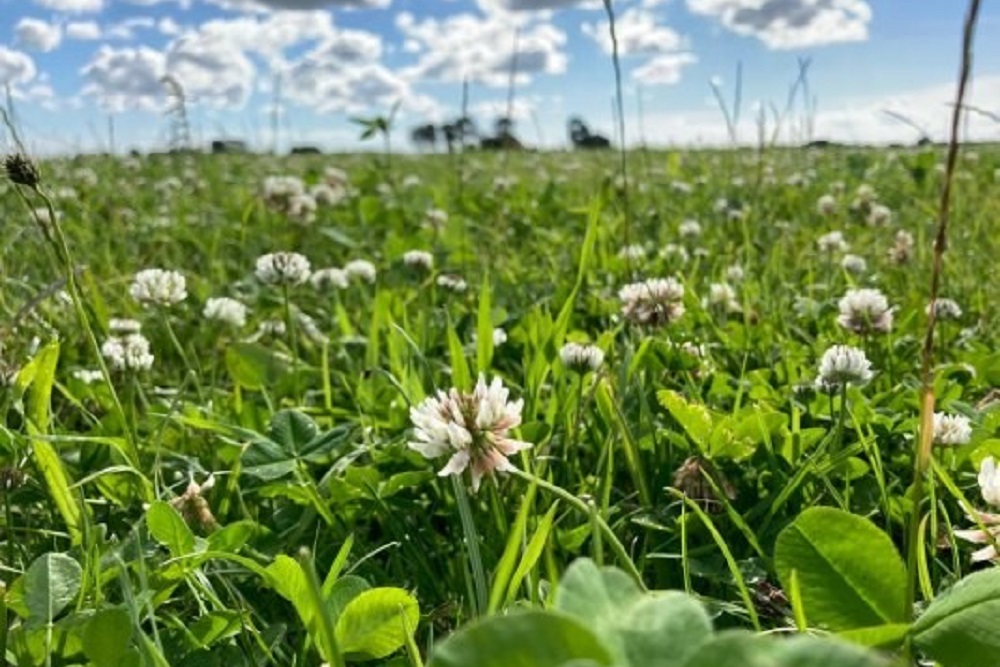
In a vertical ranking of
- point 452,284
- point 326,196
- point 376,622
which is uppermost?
point 326,196

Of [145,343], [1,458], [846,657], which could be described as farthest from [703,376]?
[846,657]

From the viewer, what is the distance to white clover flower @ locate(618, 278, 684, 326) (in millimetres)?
1591

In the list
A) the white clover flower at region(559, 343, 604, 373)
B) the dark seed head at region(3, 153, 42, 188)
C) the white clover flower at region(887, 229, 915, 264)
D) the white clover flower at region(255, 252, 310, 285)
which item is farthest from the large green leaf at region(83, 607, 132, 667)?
the white clover flower at region(887, 229, 915, 264)

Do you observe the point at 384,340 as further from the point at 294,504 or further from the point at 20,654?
the point at 20,654

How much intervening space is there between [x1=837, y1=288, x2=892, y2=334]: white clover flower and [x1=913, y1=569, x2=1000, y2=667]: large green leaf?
1.00 meters

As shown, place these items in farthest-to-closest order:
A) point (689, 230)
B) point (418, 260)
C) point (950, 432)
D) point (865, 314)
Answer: point (689, 230), point (418, 260), point (865, 314), point (950, 432)

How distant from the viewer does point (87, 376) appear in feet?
5.37

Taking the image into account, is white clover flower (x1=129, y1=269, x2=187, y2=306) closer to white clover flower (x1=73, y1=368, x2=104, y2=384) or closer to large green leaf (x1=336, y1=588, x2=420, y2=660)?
white clover flower (x1=73, y1=368, x2=104, y2=384)

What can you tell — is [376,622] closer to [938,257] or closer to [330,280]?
[938,257]

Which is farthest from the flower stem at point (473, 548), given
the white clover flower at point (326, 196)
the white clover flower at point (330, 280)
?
the white clover flower at point (326, 196)

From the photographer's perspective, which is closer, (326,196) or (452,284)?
(452,284)

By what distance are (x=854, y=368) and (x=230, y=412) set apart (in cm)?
80

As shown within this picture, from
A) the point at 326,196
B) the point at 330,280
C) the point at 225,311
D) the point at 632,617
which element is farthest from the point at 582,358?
the point at 326,196

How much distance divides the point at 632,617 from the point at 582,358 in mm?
955
